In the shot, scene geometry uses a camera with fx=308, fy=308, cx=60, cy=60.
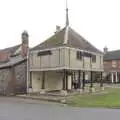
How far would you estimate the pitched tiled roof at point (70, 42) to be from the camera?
39.4m

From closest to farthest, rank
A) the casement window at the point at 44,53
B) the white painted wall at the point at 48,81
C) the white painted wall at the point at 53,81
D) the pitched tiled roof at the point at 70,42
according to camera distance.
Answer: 1. the pitched tiled roof at the point at 70,42
2. the casement window at the point at 44,53
3. the white painted wall at the point at 48,81
4. the white painted wall at the point at 53,81

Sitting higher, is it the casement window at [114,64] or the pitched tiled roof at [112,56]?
the pitched tiled roof at [112,56]

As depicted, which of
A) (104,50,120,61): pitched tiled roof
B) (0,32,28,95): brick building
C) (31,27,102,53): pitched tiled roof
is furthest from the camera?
(104,50,120,61): pitched tiled roof

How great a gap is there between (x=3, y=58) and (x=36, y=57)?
1186cm

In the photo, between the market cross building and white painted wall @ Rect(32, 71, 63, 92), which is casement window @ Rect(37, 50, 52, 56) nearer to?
the market cross building

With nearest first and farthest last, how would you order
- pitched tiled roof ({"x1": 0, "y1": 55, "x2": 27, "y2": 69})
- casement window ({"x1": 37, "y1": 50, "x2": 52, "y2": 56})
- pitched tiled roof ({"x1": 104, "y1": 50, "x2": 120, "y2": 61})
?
casement window ({"x1": 37, "y1": 50, "x2": 52, "y2": 56}) → pitched tiled roof ({"x1": 0, "y1": 55, "x2": 27, "y2": 69}) → pitched tiled roof ({"x1": 104, "y1": 50, "x2": 120, "y2": 61})

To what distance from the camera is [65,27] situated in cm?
4244

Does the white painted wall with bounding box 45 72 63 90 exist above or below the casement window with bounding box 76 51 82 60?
below

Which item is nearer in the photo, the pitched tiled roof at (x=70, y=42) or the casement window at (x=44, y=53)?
the pitched tiled roof at (x=70, y=42)

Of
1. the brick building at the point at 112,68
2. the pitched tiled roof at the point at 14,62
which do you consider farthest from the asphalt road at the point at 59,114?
the brick building at the point at 112,68

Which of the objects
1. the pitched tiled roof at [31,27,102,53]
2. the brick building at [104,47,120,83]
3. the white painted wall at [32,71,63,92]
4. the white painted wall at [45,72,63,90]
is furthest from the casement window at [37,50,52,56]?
the brick building at [104,47,120,83]

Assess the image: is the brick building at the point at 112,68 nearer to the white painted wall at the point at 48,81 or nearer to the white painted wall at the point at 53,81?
the white painted wall at the point at 53,81

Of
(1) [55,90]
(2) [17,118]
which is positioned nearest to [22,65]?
(1) [55,90]

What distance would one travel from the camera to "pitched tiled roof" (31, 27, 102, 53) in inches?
1550
